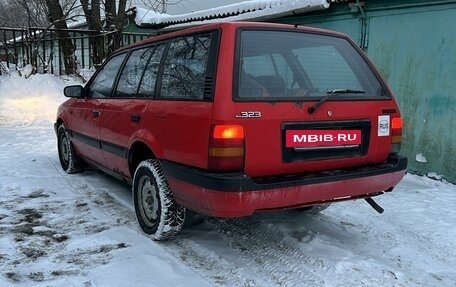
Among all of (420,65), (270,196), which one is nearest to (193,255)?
(270,196)

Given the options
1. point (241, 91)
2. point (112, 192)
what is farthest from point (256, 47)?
point (112, 192)

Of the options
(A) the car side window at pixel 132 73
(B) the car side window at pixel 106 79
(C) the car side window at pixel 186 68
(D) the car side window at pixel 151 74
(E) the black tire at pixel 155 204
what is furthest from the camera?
(B) the car side window at pixel 106 79

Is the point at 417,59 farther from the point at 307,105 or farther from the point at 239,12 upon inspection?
the point at 239,12

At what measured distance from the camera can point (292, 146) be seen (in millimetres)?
3076

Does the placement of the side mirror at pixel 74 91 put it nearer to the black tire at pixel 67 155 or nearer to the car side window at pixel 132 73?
the black tire at pixel 67 155

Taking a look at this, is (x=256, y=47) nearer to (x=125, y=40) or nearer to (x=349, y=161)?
(x=349, y=161)

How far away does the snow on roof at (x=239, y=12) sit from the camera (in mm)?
7563

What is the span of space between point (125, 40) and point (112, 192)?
9.48m

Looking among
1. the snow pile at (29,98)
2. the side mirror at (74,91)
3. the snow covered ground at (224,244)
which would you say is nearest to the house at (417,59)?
the snow covered ground at (224,244)

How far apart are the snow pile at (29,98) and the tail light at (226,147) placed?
897cm

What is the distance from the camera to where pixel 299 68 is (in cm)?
336

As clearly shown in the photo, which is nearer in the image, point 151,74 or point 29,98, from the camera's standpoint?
point 151,74

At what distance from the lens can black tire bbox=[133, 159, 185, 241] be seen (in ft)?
11.5

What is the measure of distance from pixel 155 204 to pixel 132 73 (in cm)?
135
